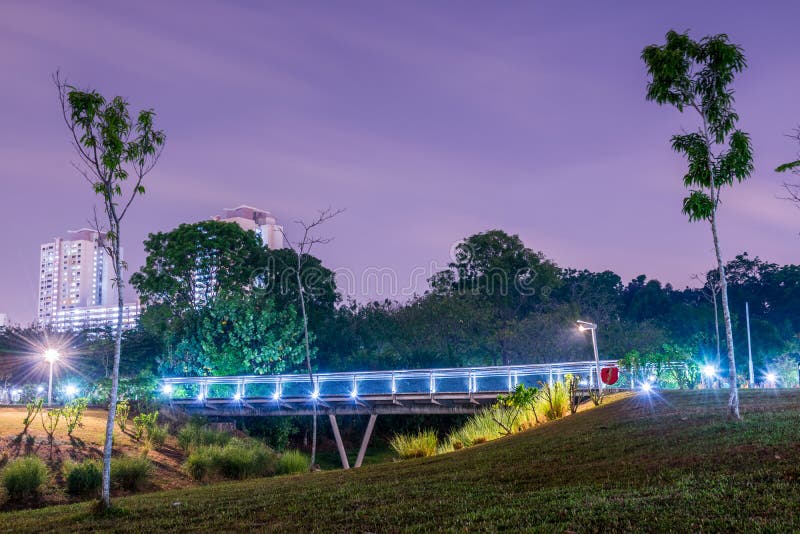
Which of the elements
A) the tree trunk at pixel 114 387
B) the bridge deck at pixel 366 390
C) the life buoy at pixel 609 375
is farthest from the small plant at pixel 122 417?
the life buoy at pixel 609 375

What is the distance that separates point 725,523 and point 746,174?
9.56 metres

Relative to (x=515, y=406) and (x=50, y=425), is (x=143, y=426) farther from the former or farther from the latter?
(x=515, y=406)

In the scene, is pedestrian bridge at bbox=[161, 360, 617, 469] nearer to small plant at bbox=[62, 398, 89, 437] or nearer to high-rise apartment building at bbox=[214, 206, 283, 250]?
small plant at bbox=[62, 398, 89, 437]

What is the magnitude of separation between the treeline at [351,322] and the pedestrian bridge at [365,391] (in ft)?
24.1

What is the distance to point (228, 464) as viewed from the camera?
21.8 meters

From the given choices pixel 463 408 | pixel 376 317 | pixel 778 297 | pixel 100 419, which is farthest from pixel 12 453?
pixel 778 297

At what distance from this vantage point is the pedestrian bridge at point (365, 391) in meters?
27.9

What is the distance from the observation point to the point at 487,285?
58.2m

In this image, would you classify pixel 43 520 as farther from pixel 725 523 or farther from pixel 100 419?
pixel 100 419

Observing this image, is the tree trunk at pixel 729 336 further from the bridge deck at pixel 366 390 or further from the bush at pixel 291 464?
the bush at pixel 291 464

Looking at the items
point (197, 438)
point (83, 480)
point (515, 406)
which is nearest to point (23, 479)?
point (83, 480)

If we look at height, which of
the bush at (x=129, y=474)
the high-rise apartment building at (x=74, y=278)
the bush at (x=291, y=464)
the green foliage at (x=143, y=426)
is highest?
the high-rise apartment building at (x=74, y=278)

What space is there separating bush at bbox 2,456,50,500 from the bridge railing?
11.7 meters

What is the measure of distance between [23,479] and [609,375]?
18.6 metres
